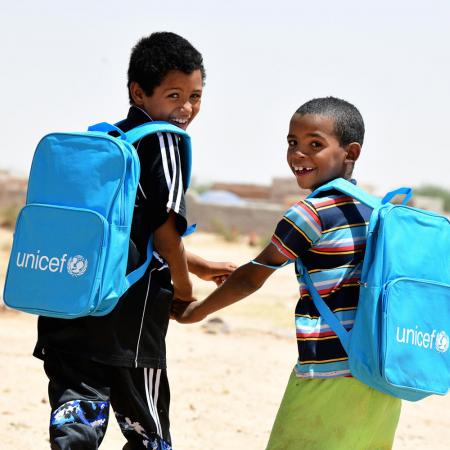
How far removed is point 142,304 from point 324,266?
0.72 metres

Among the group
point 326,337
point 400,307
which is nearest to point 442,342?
point 400,307

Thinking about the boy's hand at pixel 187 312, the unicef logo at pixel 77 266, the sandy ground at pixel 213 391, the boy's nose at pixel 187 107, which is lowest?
the sandy ground at pixel 213 391

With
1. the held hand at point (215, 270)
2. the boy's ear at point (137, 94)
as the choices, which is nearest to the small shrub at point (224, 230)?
the held hand at point (215, 270)

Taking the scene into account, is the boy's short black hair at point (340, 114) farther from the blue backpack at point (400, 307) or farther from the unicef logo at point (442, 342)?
the unicef logo at point (442, 342)

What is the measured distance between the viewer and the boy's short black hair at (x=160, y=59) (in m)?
3.82

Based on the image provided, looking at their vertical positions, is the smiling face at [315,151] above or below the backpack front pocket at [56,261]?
above

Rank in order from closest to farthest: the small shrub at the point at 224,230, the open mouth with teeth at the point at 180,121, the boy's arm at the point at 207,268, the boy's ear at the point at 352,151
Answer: the boy's ear at the point at 352,151 < the open mouth with teeth at the point at 180,121 < the boy's arm at the point at 207,268 < the small shrub at the point at 224,230

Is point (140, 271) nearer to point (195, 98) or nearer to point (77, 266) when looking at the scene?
point (77, 266)

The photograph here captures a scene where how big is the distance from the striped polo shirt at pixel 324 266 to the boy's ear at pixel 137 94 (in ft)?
2.71

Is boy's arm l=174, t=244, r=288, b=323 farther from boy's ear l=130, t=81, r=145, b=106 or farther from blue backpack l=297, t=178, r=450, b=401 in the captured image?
boy's ear l=130, t=81, r=145, b=106

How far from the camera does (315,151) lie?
3668 millimetres

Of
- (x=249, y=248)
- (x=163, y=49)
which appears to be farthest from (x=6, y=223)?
(x=163, y=49)

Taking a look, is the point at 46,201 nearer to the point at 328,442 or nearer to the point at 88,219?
the point at 88,219

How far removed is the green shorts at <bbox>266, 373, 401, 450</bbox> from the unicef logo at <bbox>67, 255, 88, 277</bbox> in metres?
0.88
